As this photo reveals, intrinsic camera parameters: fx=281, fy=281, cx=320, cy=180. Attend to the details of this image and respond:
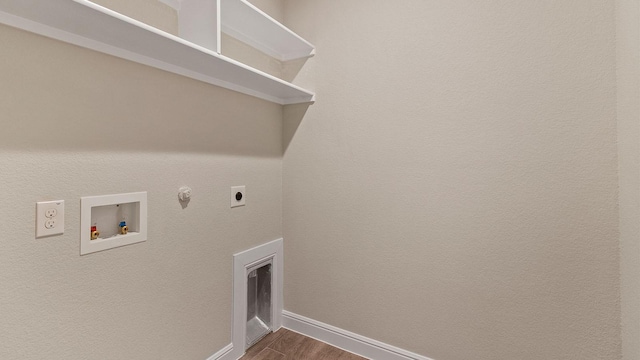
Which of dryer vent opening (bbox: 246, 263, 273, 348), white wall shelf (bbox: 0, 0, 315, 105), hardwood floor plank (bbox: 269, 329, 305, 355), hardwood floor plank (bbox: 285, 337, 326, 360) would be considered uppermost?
white wall shelf (bbox: 0, 0, 315, 105)

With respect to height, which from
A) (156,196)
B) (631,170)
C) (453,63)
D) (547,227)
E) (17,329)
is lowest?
(17,329)

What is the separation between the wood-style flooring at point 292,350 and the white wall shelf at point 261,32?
2.00m

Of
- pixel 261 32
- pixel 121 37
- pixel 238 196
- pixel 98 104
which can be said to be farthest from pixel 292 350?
pixel 261 32

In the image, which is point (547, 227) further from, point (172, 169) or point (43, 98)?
point (43, 98)

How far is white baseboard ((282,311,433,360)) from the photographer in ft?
5.61

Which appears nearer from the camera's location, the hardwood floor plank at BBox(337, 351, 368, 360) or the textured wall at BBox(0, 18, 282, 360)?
the textured wall at BBox(0, 18, 282, 360)

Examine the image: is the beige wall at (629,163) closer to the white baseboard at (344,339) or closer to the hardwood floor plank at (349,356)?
the white baseboard at (344,339)

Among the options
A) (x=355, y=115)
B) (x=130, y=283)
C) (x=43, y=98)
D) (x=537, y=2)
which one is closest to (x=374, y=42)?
(x=355, y=115)

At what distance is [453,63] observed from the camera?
59.6 inches

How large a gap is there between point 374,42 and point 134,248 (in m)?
1.72

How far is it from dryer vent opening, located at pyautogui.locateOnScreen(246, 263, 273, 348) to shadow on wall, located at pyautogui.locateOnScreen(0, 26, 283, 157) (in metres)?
0.89

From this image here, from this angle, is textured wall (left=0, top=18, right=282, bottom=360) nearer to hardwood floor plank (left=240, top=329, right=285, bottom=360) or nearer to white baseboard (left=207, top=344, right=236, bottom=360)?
white baseboard (left=207, top=344, right=236, bottom=360)

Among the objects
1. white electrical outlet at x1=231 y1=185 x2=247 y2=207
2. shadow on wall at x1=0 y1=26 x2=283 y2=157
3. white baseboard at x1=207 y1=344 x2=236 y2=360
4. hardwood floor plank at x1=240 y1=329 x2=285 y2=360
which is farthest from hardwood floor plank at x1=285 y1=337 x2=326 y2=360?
shadow on wall at x1=0 y1=26 x2=283 y2=157

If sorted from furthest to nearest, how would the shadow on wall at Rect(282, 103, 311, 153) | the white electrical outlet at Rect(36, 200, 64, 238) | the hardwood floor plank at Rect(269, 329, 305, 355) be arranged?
the shadow on wall at Rect(282, 103, 311, 153) → the hardwood floor plank at Rect(269, 329, 305, 355) → the white electrical outlet at Rect(36, 200, 64, 238)
